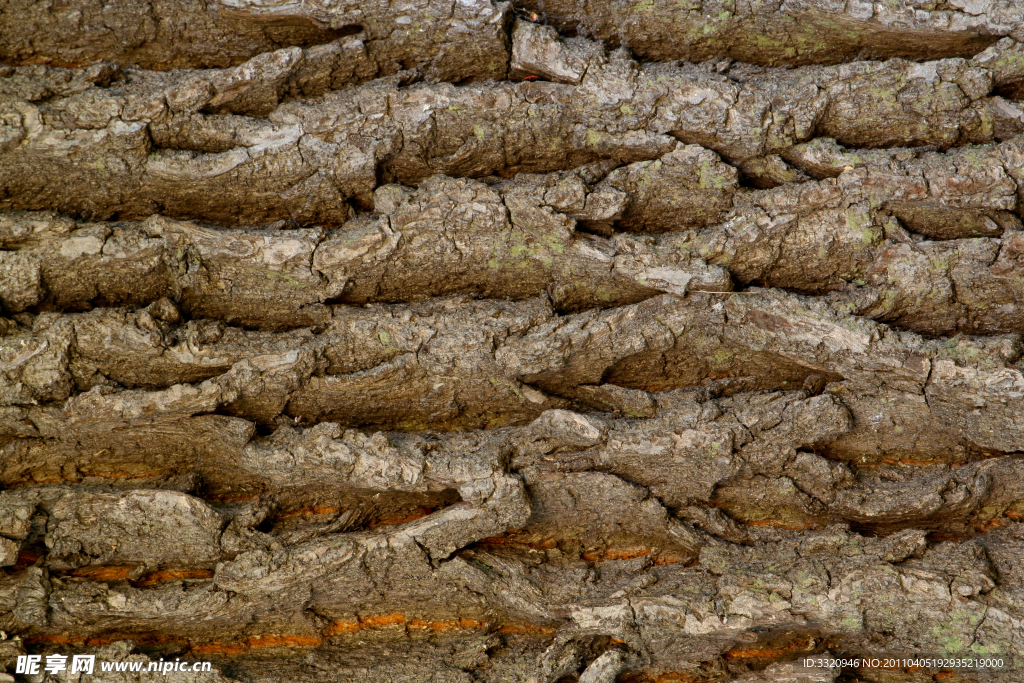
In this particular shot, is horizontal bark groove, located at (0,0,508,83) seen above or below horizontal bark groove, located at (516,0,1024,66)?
below

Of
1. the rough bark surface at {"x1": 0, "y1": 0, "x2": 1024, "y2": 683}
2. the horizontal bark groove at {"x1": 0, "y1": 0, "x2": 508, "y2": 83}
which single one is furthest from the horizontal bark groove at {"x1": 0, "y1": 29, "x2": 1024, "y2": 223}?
the horizontal bark groove at {"x1": 0, "y1": 0, "x2": 508, "y2": 83}

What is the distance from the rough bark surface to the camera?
4.69 meters

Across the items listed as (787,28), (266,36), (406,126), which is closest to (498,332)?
(406,126)

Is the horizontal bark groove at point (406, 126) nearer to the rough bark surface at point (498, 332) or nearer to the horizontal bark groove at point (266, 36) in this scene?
the rough bark surface at point (498, 332)

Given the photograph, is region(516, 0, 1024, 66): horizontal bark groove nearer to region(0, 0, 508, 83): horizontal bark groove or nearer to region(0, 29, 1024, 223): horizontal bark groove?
region(0, 29, 1024, 223): horizontal bark groove

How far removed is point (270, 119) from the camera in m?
4.96

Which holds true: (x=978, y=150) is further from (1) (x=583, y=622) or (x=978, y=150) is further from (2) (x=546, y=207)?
(1) (x=583, y=622)

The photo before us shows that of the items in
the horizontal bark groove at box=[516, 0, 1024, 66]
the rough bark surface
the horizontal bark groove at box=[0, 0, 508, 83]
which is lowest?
the rough bark surface

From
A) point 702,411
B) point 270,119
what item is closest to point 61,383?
point 270,119

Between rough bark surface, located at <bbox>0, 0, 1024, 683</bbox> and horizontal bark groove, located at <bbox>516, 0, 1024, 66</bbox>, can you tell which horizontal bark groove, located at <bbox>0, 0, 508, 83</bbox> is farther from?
horizontal bark groove, located at <bbox>516, 0, 1024, 66</bbox>

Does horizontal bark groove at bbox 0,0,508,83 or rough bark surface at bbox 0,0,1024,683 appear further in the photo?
horizontal bark groove at bbox 0,0,508,83

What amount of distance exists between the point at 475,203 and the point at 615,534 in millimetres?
2348

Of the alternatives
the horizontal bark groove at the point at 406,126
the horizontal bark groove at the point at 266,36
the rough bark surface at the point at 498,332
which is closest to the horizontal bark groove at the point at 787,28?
the rough bark surface at the point at 498,332

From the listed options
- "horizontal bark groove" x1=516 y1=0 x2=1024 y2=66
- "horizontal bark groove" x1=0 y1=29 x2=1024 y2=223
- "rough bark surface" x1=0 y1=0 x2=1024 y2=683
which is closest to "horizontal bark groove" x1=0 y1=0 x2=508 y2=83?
"rough bark surface" x1=0 y1=0 x2=1024 y2=683
